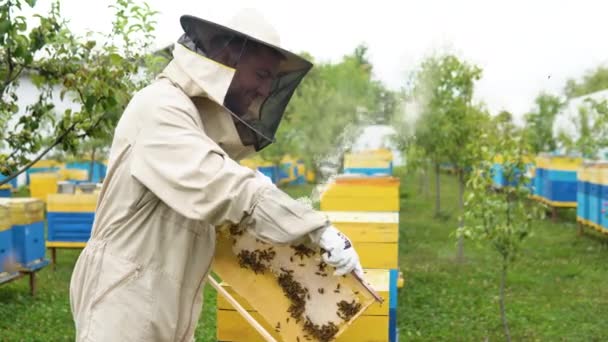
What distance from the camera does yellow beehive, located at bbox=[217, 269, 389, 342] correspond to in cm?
294

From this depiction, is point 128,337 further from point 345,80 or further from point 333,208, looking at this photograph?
point 345,80

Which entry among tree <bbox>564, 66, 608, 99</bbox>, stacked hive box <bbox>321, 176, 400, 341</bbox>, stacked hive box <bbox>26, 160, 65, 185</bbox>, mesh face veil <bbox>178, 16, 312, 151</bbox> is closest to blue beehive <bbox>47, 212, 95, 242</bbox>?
stacked hive box <bbox>321, 176, 400, 341</bbox>

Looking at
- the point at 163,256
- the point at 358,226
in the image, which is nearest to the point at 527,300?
the point at 358,226

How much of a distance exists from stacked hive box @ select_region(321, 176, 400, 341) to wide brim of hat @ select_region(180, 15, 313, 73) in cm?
119

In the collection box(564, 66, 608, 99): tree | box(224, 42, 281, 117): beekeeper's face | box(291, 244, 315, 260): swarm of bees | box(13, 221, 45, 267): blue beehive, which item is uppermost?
box(564, 66, 608, 99): tree

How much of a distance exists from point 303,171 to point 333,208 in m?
17.1

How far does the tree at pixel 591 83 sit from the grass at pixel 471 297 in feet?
79.9

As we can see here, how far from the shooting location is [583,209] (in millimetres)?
9656

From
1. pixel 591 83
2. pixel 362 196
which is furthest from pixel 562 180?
pixel 591 83

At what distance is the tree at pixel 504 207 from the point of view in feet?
14.9

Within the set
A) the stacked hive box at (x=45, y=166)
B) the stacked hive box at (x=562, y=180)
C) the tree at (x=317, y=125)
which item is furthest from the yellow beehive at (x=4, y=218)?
the stacked hive box at (x=45, y=166)

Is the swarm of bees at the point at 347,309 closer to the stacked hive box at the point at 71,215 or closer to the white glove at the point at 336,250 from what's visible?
the white glove at the point at 336,250

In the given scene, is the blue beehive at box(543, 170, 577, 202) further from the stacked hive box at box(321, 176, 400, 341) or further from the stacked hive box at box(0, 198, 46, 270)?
the stacked hive box at box(0, 198, 46, 270)

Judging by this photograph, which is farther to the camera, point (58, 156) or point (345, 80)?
point (345, 80)
